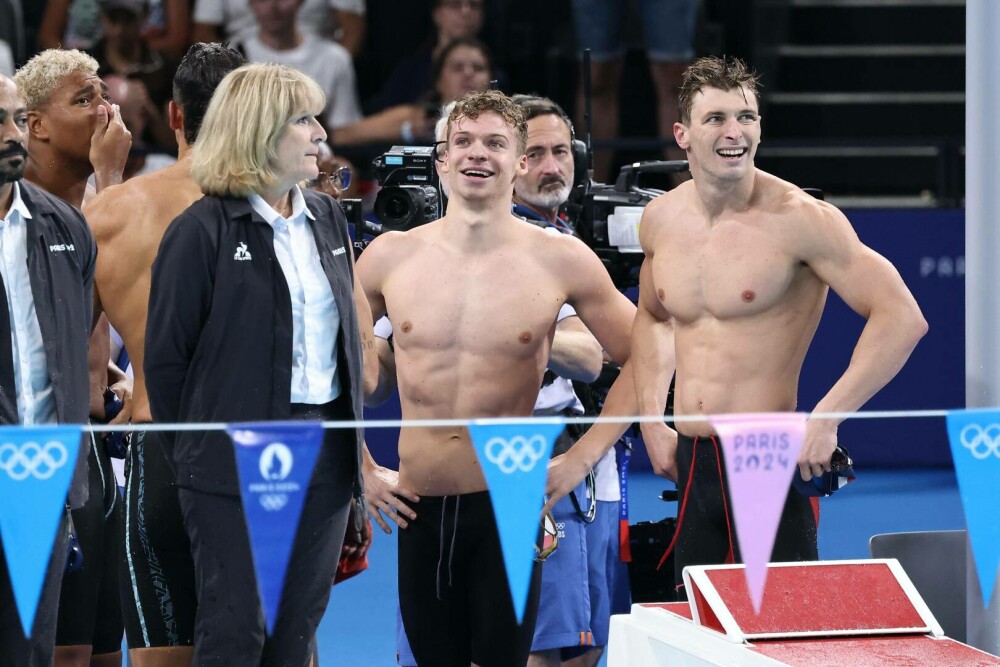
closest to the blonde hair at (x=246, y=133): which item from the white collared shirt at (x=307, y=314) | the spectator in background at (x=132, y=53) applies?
the white collared shirt at (x=307, y=314)

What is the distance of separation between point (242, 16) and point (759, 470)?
6.71 m

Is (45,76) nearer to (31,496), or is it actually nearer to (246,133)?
(246,133)

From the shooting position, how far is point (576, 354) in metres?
Result: 4.36

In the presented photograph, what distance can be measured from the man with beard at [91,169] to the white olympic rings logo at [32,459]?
971 mm

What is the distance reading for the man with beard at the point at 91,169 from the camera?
13.7ft

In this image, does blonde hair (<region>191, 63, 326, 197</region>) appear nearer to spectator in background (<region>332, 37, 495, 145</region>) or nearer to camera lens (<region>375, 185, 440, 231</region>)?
camera lens (<region>375, 185, 440, 231</region>)

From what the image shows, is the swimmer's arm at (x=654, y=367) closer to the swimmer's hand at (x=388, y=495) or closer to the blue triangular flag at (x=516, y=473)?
the swimmer's hand at (x=388, y=495)

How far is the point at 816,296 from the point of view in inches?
161

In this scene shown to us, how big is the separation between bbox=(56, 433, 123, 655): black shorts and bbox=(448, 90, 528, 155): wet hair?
1350 mm

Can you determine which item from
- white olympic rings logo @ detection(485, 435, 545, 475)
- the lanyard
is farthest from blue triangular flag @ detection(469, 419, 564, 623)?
the lanyard

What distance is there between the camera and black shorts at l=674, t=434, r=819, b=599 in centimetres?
409

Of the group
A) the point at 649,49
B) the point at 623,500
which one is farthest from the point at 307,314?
the point at 649,49

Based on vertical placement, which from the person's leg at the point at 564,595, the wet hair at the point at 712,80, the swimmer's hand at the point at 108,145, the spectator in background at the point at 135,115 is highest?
the spectator in background at the point at 135,115

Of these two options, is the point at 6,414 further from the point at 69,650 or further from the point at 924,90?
the point at 924,90
